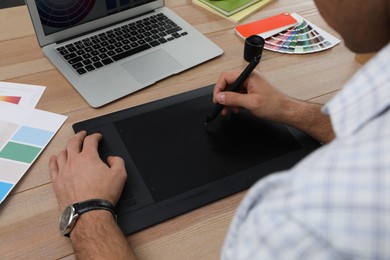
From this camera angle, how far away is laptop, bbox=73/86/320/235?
69cm

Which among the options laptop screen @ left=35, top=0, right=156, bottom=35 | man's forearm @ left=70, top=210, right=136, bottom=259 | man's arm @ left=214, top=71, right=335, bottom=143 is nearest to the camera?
man's forearm @ left=70, top=210, right=136, bottom=259

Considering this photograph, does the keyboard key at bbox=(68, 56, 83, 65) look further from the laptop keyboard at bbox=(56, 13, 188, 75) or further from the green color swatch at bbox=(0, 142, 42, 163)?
the green color swatch at bbox=(0, 142, 42, 163)

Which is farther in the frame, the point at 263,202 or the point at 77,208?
the point at 77,208

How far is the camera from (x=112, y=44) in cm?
100

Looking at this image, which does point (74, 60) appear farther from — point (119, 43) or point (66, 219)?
point (66, 219)

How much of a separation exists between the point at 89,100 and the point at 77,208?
0.30 meters

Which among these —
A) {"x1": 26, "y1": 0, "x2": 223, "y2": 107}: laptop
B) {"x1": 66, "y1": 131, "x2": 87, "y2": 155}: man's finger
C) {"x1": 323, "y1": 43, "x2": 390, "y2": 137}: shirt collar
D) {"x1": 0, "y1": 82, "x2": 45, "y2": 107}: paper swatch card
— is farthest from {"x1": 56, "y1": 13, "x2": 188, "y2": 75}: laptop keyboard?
{"x1": 323, "y1": 43, "x2": 390, "y2": 137}: shirt collar

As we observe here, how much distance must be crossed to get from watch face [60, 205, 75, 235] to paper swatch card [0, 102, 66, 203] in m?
0.12

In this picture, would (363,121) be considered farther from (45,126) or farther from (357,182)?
(45,126)

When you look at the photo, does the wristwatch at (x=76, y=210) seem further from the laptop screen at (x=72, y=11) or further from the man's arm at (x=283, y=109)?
the laptop screen at (x=72, y=11)

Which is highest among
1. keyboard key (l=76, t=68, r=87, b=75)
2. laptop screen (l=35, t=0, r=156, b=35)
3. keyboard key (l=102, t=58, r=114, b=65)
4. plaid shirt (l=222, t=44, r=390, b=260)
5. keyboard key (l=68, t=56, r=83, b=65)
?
plaid shirt (l=222, t=44, r=390, b=260)

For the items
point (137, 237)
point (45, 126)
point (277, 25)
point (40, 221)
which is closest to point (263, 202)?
point (137, 237)

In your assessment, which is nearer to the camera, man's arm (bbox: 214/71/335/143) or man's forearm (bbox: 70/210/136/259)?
man's forearm (bbox: 70/210/136/259)

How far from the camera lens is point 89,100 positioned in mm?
875
